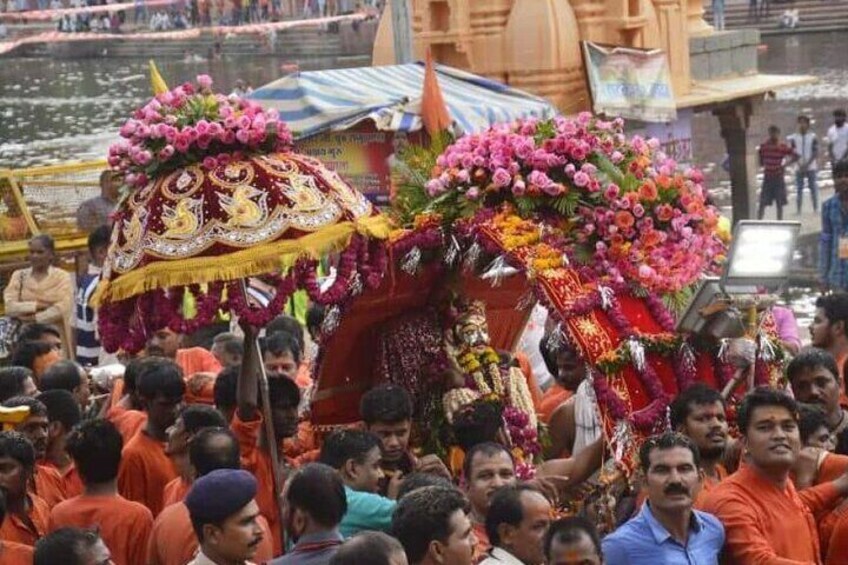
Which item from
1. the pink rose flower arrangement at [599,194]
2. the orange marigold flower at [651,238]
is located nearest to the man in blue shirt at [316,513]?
the pink rose flower arrangement at [599,194]

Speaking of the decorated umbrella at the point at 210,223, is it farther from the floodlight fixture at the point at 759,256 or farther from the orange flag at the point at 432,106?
the orange flag at the point at 432,106

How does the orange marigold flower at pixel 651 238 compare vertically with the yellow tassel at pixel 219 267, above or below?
below

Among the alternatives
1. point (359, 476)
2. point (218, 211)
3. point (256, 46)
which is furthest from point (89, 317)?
point (256, 46)

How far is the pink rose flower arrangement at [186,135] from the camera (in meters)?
8.73

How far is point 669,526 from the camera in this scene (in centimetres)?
735

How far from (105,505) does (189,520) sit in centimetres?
70

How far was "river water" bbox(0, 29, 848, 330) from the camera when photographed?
31683 mm

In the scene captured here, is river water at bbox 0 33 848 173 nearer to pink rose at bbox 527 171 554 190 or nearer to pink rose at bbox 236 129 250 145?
pink rose at bbox 527 171 554 190

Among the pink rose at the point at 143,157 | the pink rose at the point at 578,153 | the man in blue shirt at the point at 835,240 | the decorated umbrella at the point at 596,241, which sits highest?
the pink rose at the point at 143,157

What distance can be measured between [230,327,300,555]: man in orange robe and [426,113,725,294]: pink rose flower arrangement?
1220 millimetres

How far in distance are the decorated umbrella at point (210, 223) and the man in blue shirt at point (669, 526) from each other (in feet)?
6.21

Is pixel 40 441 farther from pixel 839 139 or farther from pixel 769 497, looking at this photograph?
pixel 839 139

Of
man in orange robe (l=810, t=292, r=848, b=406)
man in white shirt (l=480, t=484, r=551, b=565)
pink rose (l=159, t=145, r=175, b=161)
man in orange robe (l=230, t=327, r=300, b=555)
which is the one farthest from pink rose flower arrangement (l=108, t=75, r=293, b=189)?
man in orange robe (l=810, t=292, r=848, b=406)

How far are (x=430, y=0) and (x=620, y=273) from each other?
1117 centimetres
